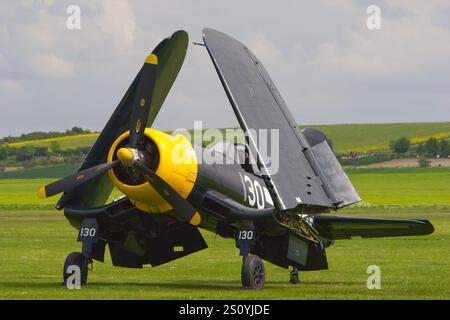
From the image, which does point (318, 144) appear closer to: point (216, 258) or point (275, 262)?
point (275, 262)

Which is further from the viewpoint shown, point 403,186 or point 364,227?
point 403,186

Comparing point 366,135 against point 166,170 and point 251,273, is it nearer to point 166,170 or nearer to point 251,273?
point 251,273

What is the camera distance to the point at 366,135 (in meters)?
139

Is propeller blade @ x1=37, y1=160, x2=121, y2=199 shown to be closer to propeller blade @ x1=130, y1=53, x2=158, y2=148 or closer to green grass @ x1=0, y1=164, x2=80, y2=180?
propeller blade @ x1=130, y1=53, x2=158, y2=148

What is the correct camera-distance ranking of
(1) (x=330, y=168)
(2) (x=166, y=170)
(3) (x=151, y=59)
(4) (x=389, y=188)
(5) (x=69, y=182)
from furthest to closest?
(4) (x=389, y=188)
(1) (x=330, y=168)
(3) (x=151, y=59)
(5) (x=69, y=182)
(2) (x=166, y=170)

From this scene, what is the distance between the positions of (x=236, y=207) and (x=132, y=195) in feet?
6.92

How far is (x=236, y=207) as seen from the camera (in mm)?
20594

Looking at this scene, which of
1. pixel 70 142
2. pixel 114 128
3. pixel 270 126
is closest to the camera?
pixel 270 126

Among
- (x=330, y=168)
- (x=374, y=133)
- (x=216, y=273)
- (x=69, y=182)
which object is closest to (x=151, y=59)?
(x=69, y=182)

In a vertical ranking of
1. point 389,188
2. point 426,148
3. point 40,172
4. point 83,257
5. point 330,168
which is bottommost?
point 83,257

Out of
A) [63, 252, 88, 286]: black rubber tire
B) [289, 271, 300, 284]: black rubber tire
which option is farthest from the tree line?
[63, 252, 88, 286]: black rubber tire

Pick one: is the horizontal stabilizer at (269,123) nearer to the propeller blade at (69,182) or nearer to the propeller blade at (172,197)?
the propeller blade at (172,197)

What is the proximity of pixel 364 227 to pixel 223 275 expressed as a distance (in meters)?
3.85

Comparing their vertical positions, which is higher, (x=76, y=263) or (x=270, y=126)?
(x=270, y=126)
